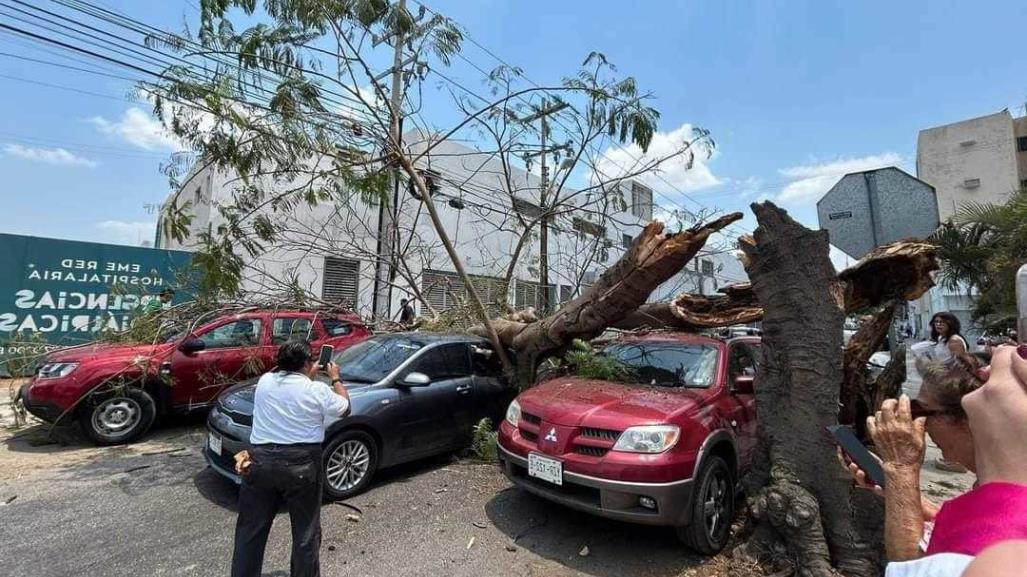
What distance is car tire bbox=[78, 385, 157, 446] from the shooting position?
5.86 metres

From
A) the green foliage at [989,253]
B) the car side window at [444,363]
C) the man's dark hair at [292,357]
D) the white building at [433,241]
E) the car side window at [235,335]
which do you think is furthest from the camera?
the white building at [433,241]

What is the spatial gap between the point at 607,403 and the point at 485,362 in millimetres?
2727

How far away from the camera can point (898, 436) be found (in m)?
1.62

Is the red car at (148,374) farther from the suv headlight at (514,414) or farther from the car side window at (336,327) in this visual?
the suv headlight at (514,414)

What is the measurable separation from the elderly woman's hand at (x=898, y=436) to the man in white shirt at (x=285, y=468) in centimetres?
278

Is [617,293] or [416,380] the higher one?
[617,293]

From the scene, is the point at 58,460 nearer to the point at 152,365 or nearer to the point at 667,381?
the point at 152,365

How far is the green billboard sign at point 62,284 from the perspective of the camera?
33.1ft

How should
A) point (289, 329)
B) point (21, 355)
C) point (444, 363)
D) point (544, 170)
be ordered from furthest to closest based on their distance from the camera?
point (544, 170)
point (289, 329)
point (21, 355)
point (444, 363)

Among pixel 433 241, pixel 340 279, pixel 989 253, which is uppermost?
pixel 433 241

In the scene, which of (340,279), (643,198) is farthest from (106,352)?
(643,198)

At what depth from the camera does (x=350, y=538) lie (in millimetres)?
3791

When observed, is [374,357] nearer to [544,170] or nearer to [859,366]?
[544,170]

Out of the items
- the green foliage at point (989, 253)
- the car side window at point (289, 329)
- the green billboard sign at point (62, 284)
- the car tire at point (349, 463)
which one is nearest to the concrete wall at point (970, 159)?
the green foliage at point (989, 253)
